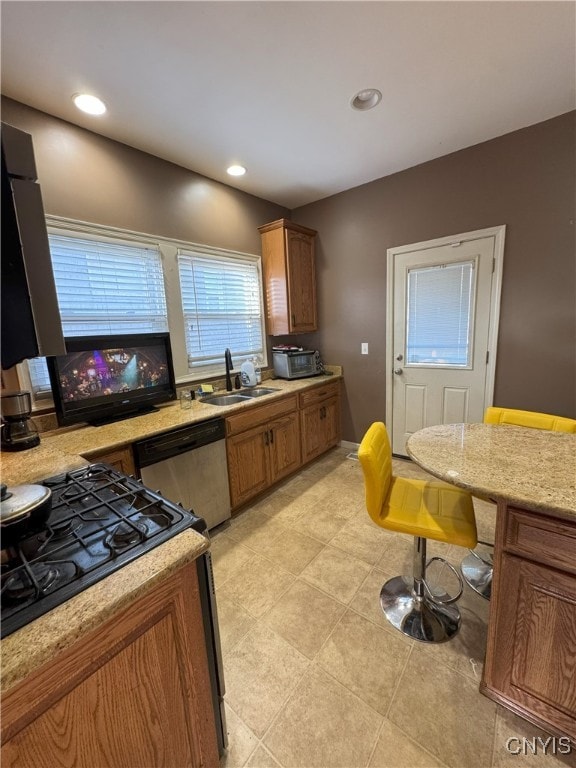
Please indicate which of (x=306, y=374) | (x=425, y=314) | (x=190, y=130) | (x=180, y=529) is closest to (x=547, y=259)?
(x=425, y=314)


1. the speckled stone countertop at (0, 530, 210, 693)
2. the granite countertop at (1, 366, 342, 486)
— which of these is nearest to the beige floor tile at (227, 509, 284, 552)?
the granite countertop at (1, 366, 342, 486)

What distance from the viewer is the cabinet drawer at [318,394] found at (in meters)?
3.02

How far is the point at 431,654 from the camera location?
4.59 feet

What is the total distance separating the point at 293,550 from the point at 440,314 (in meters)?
2.32

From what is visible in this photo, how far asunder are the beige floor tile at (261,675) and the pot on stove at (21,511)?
1103mm

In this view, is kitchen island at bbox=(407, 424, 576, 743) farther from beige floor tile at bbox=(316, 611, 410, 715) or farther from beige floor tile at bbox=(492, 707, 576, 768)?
beige floor tile at bbox=(316, 611, 410, 715)

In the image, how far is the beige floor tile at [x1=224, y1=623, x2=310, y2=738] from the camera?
4.02 feet

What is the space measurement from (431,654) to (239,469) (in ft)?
5.04

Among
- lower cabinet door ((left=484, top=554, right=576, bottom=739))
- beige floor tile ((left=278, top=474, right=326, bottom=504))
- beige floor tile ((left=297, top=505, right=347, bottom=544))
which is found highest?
lower cabinet door ((left=484, top=554, right=576, bottom=739))

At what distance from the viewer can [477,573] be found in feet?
5.95

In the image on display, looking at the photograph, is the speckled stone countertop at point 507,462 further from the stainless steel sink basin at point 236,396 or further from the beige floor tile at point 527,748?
the stainless steel sink basin at point 236,396

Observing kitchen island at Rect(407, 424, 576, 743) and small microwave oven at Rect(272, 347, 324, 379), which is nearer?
kitchen island at Rect(407, 424, 576, 743)

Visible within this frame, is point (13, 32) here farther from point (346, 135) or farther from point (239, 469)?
point (239, 469)

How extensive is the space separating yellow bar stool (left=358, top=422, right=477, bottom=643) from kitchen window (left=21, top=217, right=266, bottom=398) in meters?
1.88
